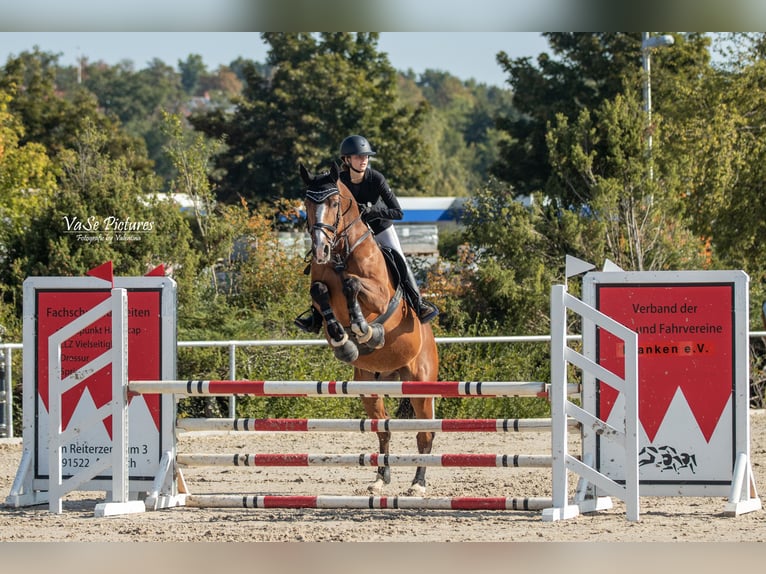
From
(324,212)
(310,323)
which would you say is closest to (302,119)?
(310,323)

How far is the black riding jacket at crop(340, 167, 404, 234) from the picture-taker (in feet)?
22.5

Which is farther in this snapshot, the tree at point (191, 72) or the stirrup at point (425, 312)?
the tree at point (191, 72)

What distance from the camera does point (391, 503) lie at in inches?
237

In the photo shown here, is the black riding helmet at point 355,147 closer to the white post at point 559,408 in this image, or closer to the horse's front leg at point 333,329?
the horse's front leg at point 333,329

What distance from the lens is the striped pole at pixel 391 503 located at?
5918 mm

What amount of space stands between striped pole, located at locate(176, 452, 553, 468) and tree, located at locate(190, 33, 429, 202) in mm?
25089

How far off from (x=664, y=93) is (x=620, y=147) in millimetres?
6258

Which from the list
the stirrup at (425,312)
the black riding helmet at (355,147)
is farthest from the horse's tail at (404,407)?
the black riding helmet at (355,147)

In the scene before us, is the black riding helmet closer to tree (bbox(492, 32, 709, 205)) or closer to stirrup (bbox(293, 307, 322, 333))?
stirrup (bbox(293, 307, 322, 333))

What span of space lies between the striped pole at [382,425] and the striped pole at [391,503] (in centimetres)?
37

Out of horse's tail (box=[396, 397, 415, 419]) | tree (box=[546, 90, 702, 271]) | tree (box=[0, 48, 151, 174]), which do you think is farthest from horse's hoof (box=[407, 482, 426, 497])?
tree (box=[0, 48, 151, 174])

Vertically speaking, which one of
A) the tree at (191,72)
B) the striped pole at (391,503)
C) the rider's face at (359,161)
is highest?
the tree at (191,72)

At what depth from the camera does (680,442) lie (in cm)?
614

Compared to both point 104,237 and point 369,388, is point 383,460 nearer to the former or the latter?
point 369,388
